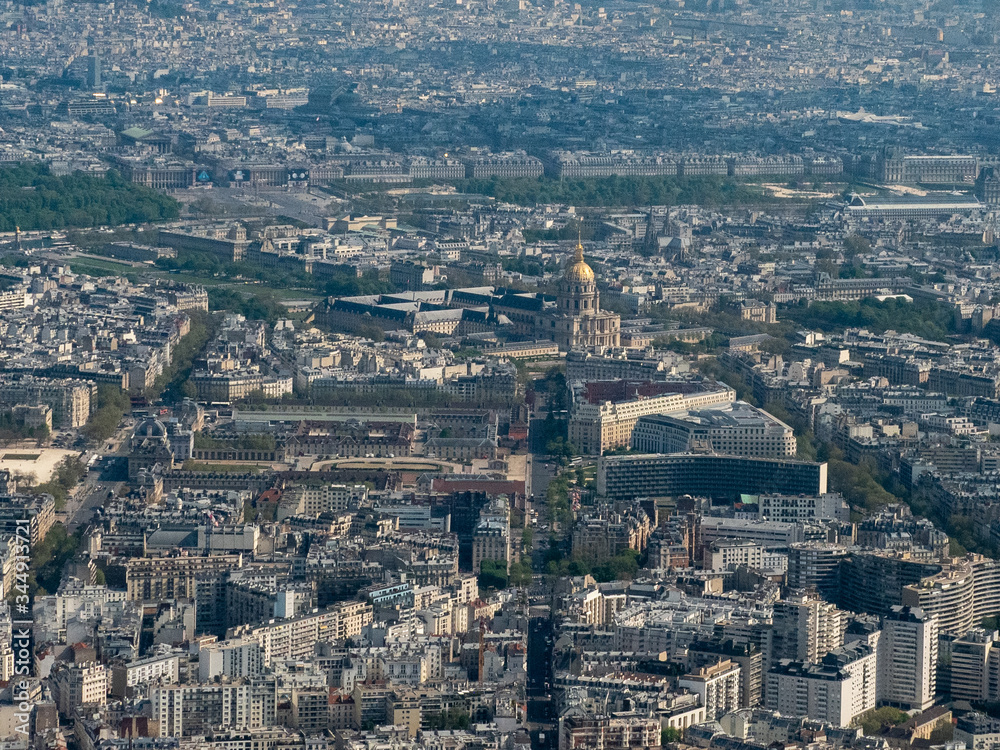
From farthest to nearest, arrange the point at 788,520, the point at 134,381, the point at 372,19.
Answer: the point at 372,19, the point at 134,381, the point at 788,520

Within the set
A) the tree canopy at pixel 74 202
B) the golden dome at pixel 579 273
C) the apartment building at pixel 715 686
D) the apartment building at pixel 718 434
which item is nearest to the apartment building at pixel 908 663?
the apartment building at pixel 715 686

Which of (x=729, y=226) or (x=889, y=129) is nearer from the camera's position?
(x=729, y=226)

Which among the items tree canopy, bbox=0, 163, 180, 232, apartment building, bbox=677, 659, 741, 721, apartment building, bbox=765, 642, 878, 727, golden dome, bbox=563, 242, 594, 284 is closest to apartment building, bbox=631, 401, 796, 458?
golden dome, bbox=563, 242, 594, 284

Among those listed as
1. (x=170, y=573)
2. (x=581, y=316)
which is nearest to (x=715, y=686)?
(x=170, y=573)

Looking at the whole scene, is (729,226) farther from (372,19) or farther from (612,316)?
(372,19)

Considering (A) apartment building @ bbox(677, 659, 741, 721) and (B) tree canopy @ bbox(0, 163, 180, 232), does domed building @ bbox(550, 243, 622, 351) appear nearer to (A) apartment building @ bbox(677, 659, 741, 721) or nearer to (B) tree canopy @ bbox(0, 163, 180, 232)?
(B) tree canopy @ bbox(0, 163, 180, 232)

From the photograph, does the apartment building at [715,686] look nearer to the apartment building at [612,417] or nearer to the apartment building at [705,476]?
the apartment building at [705,476]

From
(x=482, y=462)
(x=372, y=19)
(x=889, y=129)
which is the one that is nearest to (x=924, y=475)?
(x=482, y=462)

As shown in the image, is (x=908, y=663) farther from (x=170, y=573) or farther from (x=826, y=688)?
(x=170, y=573)
